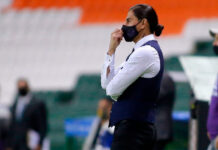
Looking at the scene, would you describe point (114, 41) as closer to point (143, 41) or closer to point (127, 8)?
point (143, 41)

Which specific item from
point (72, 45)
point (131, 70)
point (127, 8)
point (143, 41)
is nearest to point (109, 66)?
point (131, 70)

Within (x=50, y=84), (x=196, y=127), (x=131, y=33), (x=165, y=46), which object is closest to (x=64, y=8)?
(x=50, y=84)

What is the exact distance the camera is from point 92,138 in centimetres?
898

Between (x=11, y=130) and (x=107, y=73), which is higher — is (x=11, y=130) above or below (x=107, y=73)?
below

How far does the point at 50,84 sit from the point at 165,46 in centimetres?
287

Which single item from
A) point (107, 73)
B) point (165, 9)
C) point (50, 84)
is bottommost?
point (50, 84)

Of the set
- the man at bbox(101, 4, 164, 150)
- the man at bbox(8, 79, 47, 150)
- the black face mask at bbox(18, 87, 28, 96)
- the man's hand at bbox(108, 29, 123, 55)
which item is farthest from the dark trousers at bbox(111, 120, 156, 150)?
the black face mask at bbox(18, 87, 28, 96)

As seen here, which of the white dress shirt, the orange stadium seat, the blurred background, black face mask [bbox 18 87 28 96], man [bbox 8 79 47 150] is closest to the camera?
the white dress shirt

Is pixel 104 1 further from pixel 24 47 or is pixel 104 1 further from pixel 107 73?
pixel 107 73

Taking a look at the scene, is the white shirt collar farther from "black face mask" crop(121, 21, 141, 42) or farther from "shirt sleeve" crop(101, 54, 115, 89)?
"shirt sleeve" crop(101, 54, 115, 89)

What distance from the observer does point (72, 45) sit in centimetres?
1644

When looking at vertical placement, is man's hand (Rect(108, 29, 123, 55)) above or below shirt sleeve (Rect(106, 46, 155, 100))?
above

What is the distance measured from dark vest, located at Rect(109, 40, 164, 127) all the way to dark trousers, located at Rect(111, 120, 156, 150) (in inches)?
1.5

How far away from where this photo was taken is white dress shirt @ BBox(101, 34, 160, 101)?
4.57m
